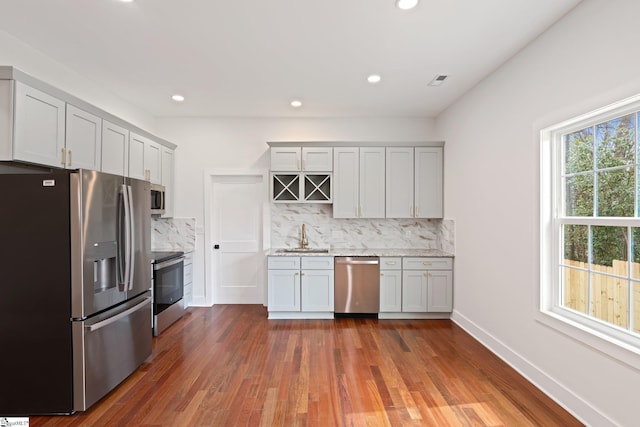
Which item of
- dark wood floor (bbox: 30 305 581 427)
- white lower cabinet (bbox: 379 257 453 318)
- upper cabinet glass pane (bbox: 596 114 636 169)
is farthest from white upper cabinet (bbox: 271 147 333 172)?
upper cabinet glass pane (bbox: 596 114 636 169)

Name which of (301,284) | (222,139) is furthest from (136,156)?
(301,284)

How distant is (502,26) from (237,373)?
3.53 metres

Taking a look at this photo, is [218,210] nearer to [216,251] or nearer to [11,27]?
[216,251]

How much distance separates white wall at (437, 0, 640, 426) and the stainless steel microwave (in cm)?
386

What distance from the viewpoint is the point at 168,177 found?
4.59 metres

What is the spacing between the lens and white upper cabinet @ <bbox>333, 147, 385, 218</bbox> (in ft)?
14.9

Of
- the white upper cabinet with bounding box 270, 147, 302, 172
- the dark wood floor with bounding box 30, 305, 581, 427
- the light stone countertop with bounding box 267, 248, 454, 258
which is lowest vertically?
the dark wood floor with bounding box 30, 305, 581, 427

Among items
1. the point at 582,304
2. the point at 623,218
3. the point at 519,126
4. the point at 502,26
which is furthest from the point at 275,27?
the point at 582,304

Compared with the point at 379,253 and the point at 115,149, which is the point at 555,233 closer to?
the point at 379,253

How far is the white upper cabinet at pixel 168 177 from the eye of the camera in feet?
14.7

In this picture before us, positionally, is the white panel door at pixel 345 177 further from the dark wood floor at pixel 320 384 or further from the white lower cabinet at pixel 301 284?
the dark wood floor at pixel 320 384

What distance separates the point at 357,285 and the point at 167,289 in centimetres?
238

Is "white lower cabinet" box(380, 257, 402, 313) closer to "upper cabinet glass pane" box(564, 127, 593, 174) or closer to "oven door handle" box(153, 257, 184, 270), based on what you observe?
"upper cabinet glass pane" box(564, 127, 593, 174)

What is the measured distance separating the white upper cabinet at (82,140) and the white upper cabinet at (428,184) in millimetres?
3798
